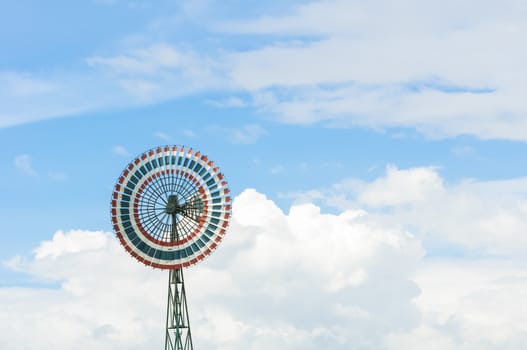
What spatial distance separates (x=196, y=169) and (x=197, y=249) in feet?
27.2

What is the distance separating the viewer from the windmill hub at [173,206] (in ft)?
298

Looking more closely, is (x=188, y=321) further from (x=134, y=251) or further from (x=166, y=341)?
(x=134, y=251)

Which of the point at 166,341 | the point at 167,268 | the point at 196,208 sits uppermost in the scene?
the point at 196,208

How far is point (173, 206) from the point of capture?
9100 centimetres

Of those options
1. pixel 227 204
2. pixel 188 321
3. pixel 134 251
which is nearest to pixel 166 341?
pixel 188 321

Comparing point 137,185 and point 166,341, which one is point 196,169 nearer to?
point 137,185

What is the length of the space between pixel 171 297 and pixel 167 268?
3.20 metres

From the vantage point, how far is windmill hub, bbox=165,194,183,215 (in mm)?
90812

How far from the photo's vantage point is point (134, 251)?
89.4 metres

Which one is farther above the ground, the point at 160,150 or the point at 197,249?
the point at 160,150

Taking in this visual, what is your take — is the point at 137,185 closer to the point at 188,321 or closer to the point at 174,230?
the point at 174,230

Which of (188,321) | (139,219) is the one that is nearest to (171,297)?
(188,321)

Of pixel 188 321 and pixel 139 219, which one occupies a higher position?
pixel 139 219

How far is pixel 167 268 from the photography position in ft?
294
